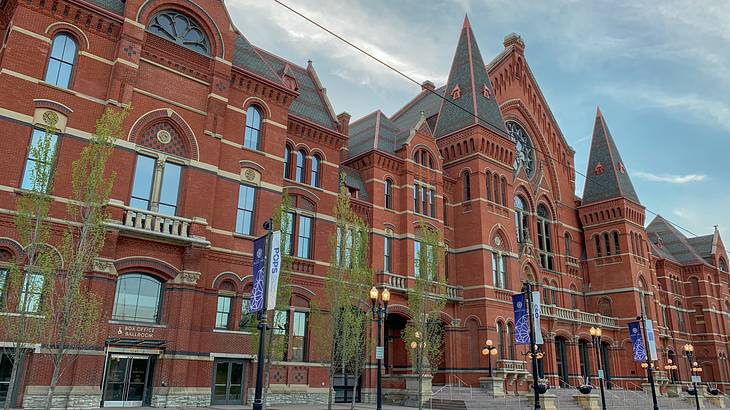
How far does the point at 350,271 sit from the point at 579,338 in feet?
96.2

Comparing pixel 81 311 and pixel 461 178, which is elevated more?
pixel 461 178

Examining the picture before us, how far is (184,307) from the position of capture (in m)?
23.8

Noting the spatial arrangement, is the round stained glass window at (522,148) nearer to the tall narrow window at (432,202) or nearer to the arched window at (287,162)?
the tall narrow window at (432,202)

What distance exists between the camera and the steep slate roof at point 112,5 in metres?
24.5

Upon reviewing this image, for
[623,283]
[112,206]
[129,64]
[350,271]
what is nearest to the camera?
[112,206]

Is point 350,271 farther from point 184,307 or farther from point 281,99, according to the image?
point 281,99

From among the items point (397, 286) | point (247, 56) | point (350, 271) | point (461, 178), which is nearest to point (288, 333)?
point (350, 271)

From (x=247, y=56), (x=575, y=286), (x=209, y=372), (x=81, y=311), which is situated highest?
(x=247, y=56)

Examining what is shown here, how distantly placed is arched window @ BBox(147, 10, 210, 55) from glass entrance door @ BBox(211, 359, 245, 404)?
14596mm

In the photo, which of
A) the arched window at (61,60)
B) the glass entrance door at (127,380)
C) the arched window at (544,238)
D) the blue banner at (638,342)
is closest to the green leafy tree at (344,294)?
the glass entrance door at (127,380)

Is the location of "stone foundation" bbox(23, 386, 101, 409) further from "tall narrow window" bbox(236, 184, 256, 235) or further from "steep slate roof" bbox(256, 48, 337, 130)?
"steep slate roof" bbox(256, 48, 337, 130)

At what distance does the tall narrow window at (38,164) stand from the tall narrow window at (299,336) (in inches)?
542

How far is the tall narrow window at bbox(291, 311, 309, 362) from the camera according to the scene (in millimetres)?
29172

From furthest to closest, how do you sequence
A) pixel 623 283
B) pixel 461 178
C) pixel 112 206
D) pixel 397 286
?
pixel 623 283 → pixel 461 178 → pixel 397 286 → pixel 112 206
